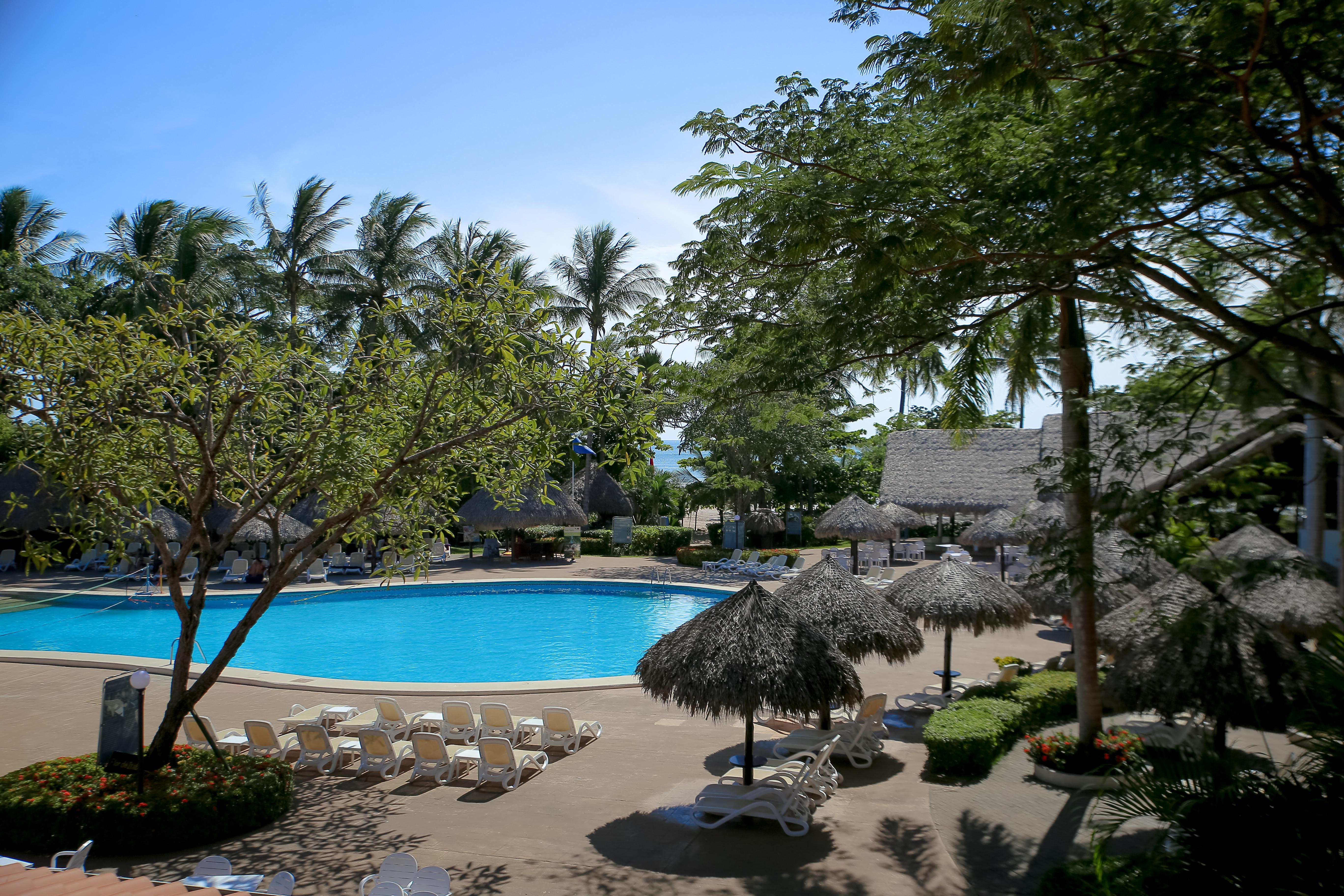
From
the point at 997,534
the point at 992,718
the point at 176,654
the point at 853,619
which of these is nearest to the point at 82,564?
the point at 176,654

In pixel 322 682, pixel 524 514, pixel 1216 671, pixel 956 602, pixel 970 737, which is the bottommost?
pixel 322 682

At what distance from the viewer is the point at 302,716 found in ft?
38.1

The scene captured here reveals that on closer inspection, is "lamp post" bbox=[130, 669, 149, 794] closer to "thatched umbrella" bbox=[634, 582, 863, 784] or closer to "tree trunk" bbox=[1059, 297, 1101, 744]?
"thatched umbrella" bbox=[634, 582, 863, 784]

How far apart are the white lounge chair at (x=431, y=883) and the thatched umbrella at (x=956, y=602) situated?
8.08 metres

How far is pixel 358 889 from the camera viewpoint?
707 centimetres

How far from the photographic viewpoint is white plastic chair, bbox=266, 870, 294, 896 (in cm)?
607

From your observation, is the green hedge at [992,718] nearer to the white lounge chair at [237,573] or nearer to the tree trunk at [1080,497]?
the tree trunk at [1080,497]

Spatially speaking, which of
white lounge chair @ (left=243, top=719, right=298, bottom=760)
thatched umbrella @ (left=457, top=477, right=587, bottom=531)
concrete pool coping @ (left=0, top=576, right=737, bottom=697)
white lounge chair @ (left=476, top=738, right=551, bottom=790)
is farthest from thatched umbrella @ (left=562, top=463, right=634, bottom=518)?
white lounge chair @ (left=476, top=738, right=551, bottom=790)

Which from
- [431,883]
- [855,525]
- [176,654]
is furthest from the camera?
[855,525]

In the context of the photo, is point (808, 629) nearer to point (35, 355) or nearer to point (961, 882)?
point (961, 882)

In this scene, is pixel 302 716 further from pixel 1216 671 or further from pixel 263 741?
pixel 1216 671

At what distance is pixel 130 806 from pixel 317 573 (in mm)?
19931

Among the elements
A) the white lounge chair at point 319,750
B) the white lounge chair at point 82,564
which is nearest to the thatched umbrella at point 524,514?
the white lounge chair at point 82,564

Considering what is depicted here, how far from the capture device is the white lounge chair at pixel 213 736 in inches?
405
